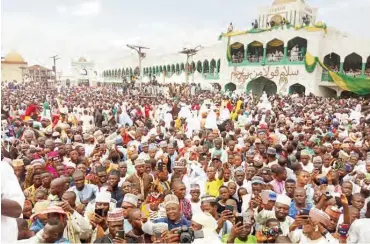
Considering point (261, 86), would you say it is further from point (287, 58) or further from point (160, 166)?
point (160, 166)

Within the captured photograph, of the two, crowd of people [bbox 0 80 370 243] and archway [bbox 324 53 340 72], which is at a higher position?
archway [bbox 324 53 340 72]

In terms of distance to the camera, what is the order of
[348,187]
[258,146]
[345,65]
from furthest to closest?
[345,65] < [258,146] < [348,187]

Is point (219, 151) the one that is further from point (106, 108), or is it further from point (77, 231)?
point (106, 108)

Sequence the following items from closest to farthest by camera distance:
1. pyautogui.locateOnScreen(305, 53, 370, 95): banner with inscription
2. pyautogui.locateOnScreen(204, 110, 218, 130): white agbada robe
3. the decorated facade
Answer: pyautogui.locateOnScreen(204, 110, 218, 130): white agbada robe, pyautogui.locateOnScreen(305, 53, 370, 95): banner with inscription, the decorated facade

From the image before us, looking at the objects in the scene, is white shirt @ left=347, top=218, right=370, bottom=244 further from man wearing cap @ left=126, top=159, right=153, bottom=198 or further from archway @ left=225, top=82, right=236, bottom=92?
archway @ left=225, top=82, right=236, bottom=92

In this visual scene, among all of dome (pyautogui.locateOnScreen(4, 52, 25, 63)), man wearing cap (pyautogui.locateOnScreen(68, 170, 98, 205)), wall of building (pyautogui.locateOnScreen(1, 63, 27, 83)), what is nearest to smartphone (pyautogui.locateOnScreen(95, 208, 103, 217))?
man wearing cap (pyautogui.locateOnScreen(68, 170, 98, 205))

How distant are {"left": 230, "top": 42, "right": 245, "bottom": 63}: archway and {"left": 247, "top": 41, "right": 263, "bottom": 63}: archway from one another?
2.06 ft

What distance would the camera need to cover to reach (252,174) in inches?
164

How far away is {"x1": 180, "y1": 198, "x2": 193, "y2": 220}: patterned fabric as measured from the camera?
3193 millimetres

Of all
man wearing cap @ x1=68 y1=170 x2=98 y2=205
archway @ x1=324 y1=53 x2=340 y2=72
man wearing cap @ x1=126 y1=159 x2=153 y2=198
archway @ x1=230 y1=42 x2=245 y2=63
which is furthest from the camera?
archway @ x1=230 y1=42 x2=245 y2=63

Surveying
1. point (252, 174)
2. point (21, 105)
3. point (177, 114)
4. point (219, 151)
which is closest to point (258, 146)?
point (219, 151)

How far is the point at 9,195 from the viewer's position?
Result: 5.87 feet

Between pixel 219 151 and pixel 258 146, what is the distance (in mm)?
678

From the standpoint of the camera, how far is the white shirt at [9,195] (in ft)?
5.88
